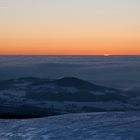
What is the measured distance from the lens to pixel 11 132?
8.79 m

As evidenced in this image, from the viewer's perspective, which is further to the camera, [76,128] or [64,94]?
[64,94]

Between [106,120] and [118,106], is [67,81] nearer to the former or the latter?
[118,106]

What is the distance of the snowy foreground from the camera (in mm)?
7681

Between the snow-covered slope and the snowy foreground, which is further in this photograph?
the snow-covered slope

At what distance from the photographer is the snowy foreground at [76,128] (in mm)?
7681

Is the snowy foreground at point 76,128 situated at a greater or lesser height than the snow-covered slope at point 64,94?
greater

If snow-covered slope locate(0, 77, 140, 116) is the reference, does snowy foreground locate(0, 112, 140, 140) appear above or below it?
above

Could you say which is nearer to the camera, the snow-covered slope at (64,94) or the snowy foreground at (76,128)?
the snowy foreground at (76,128)

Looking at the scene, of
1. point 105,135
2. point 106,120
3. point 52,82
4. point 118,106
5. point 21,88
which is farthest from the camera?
point 52,82

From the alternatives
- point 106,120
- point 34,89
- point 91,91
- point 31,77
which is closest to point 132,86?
point 91,91

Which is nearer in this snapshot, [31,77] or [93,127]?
[93,127]

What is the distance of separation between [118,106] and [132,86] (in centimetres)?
1500

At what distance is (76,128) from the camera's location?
8.55 metres

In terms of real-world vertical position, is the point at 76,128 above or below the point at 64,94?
above
